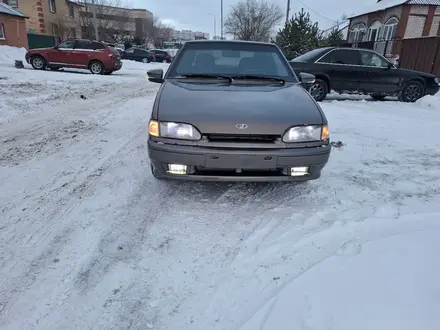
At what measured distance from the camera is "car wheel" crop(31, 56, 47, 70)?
→ 15.3m

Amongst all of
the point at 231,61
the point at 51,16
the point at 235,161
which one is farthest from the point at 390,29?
the point at 51,16

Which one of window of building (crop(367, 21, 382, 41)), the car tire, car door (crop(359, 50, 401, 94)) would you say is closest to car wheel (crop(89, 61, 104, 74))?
the car tire

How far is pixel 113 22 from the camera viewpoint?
51781mm

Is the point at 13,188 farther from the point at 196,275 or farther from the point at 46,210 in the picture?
the point at 196,275

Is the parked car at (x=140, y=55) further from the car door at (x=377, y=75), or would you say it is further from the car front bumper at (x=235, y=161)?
the car front bumper at (x=235, y=161)

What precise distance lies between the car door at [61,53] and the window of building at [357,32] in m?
26.0

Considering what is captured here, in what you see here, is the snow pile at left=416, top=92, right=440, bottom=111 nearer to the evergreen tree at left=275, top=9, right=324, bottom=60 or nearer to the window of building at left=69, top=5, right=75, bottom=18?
the evergreen tree at left=275, top=9, right=324, bottom=60

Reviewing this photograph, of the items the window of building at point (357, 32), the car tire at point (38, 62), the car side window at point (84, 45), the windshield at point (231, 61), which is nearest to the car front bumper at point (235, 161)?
the windshield at point (231, 61)

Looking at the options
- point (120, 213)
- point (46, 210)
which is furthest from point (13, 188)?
point (120, 213)

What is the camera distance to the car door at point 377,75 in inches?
358

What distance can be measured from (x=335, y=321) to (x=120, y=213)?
196 centimetres

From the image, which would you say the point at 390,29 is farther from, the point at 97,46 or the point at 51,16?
the point at 51,16

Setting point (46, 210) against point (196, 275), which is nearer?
point (196, 275)

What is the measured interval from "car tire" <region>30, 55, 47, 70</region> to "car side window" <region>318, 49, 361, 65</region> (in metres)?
13.7
